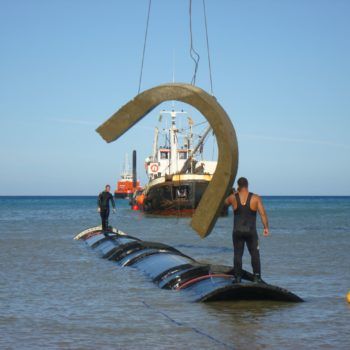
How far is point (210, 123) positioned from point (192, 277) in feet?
8.67

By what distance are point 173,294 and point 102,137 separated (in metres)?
2.69

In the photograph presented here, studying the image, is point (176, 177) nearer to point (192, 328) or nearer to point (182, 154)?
point (182, 154)

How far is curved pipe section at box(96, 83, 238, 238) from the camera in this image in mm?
10938

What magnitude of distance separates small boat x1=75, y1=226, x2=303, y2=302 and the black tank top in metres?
0.77

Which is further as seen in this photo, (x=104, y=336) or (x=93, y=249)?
(x=93, y=249)

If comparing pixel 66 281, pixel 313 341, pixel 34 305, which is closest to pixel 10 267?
pixel 66 281

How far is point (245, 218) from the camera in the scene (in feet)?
34.5

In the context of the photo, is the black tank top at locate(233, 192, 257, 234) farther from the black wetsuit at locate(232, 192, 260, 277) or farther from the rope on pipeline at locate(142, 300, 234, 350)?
the rope on pipeline at locate(142, 300, 234, 350)

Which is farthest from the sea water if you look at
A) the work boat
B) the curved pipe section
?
the work boat

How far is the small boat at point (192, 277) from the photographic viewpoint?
10.5 m

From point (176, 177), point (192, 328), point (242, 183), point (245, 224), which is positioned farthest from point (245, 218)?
point (176, 177)

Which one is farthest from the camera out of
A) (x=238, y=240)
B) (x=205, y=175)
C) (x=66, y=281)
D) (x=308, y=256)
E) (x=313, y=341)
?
(x=205, y=175)

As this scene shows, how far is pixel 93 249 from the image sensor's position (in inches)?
836

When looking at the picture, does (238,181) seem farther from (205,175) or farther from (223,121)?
(205,175)
